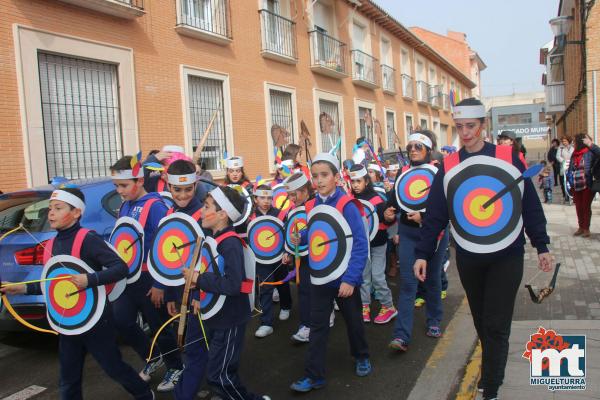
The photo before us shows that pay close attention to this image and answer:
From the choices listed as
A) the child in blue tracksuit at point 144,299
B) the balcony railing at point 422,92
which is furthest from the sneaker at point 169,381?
the balcony railing at point 422,92

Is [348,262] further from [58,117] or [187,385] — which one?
[58,117]

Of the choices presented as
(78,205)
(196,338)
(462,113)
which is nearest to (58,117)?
(78,205)

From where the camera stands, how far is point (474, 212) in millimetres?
3201

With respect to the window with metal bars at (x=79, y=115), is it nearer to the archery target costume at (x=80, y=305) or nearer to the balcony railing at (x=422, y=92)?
the archery target costume at (x=80, y=305)

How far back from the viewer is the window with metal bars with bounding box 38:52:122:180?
8344 millimetres

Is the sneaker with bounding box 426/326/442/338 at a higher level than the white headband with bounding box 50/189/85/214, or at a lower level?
lower

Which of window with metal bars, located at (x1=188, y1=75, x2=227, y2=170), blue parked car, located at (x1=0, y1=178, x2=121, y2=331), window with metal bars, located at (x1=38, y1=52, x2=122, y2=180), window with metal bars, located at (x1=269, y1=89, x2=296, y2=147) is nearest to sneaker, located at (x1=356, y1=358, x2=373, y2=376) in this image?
blue parked car, located at (x1=0, y1=178, x2=121, y2=331)

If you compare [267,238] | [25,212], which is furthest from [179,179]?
[25,212]

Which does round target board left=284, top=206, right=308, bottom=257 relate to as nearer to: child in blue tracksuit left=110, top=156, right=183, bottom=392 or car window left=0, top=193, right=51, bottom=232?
child in blue tracksuit left=110, top=156, right=183, bottom=392

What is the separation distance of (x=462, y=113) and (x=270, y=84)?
10868mm

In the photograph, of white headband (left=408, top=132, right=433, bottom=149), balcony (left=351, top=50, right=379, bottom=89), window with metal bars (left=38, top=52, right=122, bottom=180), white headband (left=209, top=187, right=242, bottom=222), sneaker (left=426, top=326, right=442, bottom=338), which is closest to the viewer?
white headband (left=209, top=187, right=242, bottom=222)

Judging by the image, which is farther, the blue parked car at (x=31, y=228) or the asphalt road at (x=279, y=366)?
the blue parked car at (x=31, y=228)

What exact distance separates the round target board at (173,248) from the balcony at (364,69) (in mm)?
16310

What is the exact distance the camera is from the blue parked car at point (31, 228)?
172 inches
